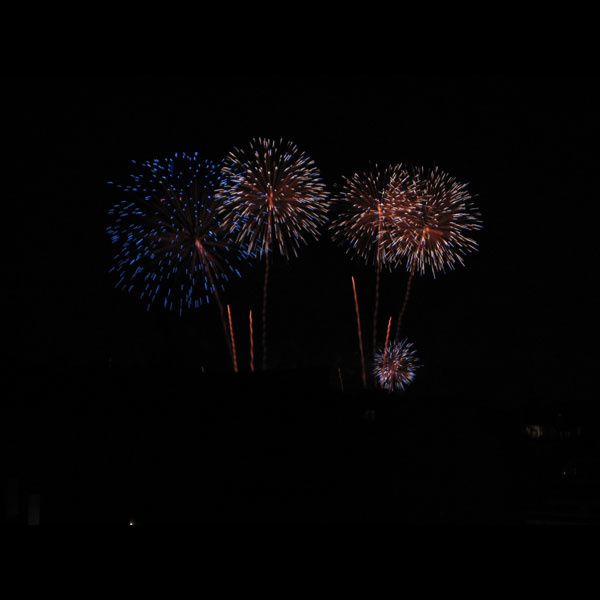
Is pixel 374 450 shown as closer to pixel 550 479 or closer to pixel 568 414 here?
pixel 550 479

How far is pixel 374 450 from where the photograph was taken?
25.1 meters

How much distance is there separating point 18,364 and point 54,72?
61.2ft

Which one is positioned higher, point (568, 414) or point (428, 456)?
point (568, 414)

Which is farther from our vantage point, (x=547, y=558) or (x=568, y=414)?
(x=568, y=414)

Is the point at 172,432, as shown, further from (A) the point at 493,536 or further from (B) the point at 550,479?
(B) the point at 550,479

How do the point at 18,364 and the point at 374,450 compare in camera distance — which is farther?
the point at 374,450

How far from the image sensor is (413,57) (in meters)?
5.47

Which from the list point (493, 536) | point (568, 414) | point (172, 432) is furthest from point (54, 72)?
point (568, 414)

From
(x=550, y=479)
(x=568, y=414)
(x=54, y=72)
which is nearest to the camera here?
(x=54, y=72)

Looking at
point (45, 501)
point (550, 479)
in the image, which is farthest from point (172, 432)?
point (550, 479)

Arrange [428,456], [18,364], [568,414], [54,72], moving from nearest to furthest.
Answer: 1. [54,72]
2. [18,364]
3. [428,456]
4. [568,414]

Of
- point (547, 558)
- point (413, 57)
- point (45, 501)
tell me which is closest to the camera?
point (547, 558)

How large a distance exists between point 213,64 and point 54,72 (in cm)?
118

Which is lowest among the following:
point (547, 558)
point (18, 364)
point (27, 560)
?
point (547, 558)
